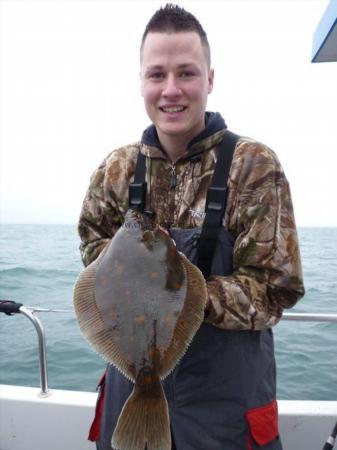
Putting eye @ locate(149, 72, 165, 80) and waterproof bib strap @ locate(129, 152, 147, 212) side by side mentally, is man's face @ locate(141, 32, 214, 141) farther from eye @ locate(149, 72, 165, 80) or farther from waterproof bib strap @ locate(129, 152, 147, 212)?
waterproof bib strap @ locate(129, 152, 147, 212)

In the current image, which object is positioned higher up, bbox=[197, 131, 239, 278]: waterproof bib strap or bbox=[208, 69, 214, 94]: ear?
bbox=[208, 69, 214, 94]: ear

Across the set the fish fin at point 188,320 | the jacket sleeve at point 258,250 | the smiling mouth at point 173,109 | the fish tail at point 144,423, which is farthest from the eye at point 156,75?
the fish tail at point 144,423

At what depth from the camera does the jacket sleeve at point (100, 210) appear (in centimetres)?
236

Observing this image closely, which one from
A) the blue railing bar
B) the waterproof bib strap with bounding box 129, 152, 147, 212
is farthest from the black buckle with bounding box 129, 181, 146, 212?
the blue railing bar

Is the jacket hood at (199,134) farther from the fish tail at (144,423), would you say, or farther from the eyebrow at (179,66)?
the fish tail at (144,423)

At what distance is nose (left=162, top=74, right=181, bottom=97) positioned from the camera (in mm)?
2064

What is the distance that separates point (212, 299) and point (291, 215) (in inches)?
23.1

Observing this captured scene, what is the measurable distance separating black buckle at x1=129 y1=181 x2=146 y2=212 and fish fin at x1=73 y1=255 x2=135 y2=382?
1.67ft

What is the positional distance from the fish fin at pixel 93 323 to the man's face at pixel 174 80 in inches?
33.2

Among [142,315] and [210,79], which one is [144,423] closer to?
[142,315]

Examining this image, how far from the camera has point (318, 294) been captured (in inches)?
407

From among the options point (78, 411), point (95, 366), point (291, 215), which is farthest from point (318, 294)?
point (291, 215)

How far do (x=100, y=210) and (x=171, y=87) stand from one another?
0.78 meters

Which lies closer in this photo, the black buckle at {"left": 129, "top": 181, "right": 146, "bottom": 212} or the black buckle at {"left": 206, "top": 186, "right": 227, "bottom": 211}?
the black buckle at {"left": 206, "top": 186, "right": 227, "bottom": 211}
